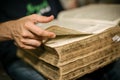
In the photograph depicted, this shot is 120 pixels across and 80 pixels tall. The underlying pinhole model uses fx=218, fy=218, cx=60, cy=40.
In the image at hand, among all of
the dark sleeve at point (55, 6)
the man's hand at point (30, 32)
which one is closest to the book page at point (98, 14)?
the dark sleeve at point (55, 6)

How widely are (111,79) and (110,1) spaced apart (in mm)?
636

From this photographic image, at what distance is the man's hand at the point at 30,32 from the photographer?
618mm

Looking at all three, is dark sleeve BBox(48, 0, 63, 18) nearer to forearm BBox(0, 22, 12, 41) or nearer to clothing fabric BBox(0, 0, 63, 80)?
clothing fabric BBox(0, 0, 63, 80)

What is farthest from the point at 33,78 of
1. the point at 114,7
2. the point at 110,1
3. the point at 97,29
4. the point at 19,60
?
the point at 110,1

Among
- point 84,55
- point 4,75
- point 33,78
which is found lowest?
point 4,75

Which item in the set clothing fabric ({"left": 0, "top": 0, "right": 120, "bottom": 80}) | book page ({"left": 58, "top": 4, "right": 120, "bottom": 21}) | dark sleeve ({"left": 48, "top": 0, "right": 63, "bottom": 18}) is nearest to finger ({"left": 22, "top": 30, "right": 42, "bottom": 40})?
clothing fabric ({"left": 0, "top": 0, "right": 120, "bottom": 80})

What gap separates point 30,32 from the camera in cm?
63

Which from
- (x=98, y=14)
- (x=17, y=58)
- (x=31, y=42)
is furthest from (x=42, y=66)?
(x=98, y=14)

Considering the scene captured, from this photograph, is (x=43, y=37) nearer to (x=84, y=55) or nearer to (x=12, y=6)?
(x=84, y=55)

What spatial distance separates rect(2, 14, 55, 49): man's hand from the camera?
24.3 inches

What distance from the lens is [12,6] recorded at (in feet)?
3.10

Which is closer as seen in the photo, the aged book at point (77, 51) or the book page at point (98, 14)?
the aged book at point (77, 51)

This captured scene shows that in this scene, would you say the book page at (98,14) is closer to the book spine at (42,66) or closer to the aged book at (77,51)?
the aged book at (77,51)

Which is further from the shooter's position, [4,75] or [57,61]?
[4,75]
